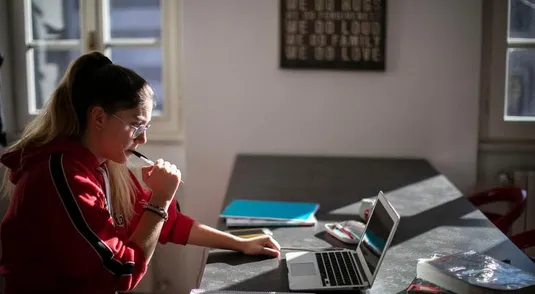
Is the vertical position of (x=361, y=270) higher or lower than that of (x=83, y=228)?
lower

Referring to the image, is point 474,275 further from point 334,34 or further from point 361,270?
point 334,34

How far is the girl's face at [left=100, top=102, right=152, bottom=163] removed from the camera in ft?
5.48

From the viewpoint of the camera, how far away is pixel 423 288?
1.52 meters

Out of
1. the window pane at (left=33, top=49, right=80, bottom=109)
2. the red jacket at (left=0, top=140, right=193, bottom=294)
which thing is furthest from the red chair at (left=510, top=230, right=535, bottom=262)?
the window pane at (left=33, top=49, right=80, bottom=109)

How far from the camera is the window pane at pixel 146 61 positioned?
12.0ft

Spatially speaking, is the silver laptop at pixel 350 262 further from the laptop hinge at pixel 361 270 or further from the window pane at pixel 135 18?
the window pane at pixel 135 18

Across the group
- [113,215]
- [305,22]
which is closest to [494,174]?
[305,22]

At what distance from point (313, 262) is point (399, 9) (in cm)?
189

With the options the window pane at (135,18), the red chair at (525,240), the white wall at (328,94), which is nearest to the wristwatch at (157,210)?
the red chair at (525,240)

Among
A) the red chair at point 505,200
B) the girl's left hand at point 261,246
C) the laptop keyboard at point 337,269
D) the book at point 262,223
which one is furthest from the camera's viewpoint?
the red chair at point 505,200

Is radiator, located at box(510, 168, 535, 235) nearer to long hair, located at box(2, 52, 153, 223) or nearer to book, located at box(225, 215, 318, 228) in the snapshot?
book, located at box(225, 215, 318, 228)

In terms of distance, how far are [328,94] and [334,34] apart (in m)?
0.30

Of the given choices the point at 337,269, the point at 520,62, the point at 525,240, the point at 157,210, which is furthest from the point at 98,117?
the point at 520,62

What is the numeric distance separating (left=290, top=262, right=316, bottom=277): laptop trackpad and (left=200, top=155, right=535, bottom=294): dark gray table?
0.03 meters
